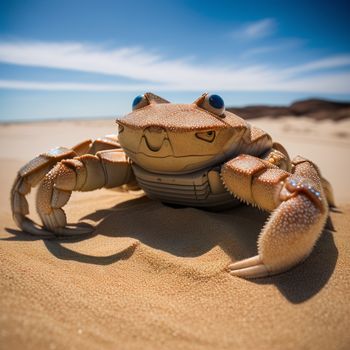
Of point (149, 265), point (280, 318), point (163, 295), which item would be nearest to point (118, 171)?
point (149, 265)

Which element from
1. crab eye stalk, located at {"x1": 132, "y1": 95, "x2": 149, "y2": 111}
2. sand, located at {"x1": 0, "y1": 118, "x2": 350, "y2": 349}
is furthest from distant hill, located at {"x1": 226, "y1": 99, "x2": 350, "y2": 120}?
sand, located at {"x1": 0, "y1": 118, "x2": 350, "y2": 349}

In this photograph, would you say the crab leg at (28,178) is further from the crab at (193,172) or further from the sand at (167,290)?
the sand at (167,290)

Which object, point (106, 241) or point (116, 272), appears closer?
point (116, 272)

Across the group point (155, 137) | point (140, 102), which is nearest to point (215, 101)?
point (155, 137)

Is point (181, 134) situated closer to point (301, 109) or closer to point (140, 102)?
point (140, 102)

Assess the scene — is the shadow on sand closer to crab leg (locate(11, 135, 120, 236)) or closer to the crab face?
crab leg (locate(11, 135, 120, 236))

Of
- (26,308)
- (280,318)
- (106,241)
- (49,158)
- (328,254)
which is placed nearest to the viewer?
(26,308)

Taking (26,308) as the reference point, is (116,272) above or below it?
below

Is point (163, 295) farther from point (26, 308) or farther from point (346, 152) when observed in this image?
point (346, 152)
